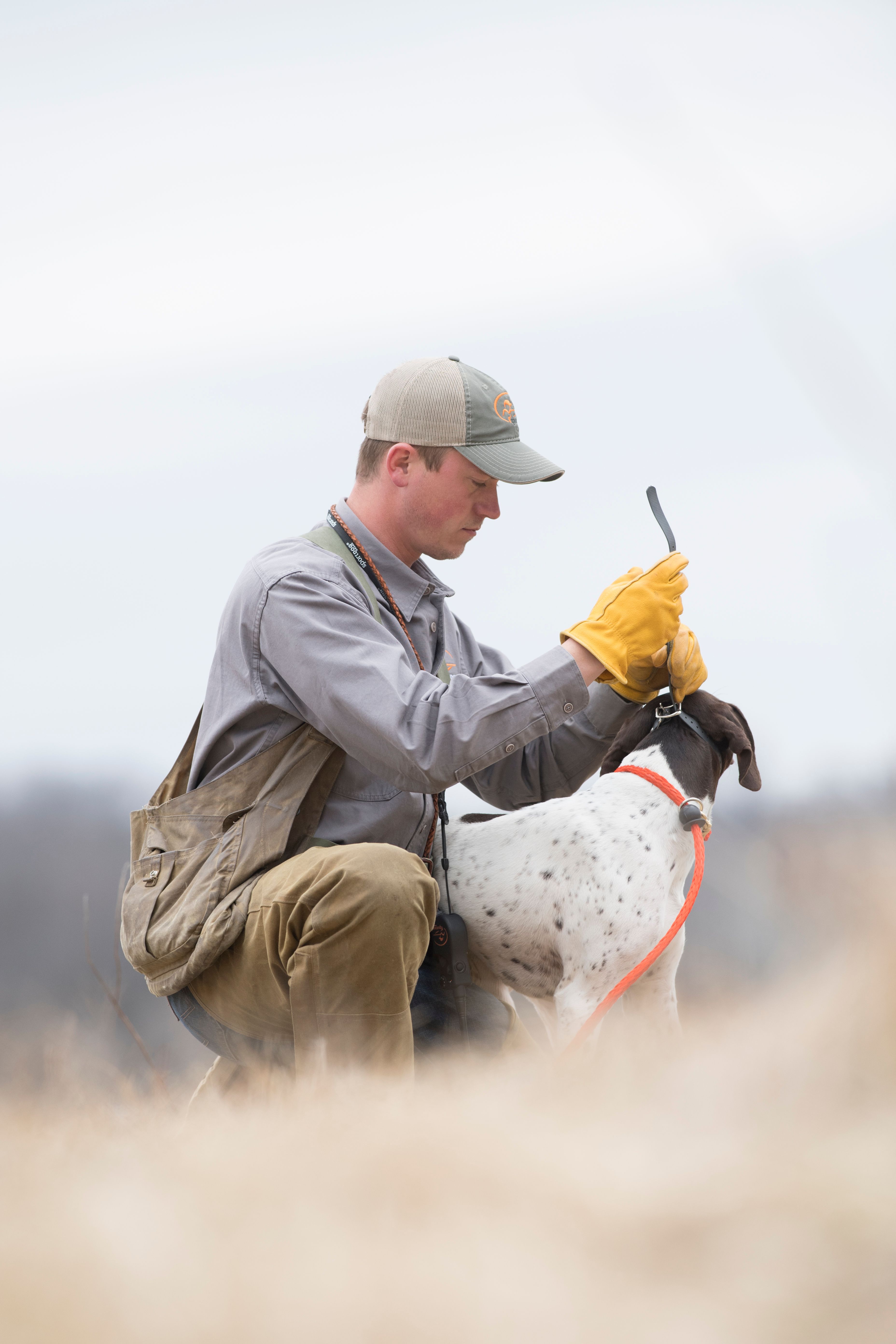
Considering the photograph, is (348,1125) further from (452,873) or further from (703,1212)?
(452,873)

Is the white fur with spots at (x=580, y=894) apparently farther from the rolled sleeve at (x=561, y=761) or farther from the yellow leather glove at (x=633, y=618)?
the yellow leather glove at (x=633, y=618)

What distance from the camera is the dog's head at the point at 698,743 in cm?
306

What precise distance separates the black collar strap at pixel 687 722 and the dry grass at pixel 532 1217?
6.19 ft

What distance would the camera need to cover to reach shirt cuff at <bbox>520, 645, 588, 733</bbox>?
2400 millimetres

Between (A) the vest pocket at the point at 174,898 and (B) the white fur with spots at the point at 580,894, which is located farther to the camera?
(B) the white fur with spots at the point at 580,894

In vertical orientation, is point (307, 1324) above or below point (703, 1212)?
above

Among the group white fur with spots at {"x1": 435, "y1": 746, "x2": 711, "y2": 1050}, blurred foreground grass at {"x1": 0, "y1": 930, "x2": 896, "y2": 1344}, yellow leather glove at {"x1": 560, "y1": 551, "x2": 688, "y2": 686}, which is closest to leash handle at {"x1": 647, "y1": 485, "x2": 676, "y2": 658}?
yellow leather glove at {"x1": 560, "y1": 551, "x2": 688, "y2": 686}

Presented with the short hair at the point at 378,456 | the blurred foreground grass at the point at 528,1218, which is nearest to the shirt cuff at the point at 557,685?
the short hair at the point at 378,456

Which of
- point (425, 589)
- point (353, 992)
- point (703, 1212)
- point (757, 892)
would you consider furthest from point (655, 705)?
point (703, 1212)

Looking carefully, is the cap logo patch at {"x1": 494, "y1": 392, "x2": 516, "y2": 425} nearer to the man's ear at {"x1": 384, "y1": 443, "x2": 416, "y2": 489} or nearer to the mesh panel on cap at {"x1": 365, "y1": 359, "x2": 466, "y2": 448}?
the mesh panel on cap at {"x1": 365, "y1": 359, "x2": 466, "y2": 448}

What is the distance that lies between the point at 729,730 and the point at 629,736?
11.2 inches

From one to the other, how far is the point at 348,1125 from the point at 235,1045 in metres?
1.42

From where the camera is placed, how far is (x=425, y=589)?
2961mm

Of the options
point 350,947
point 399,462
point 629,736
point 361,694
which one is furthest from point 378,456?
point 350,947
